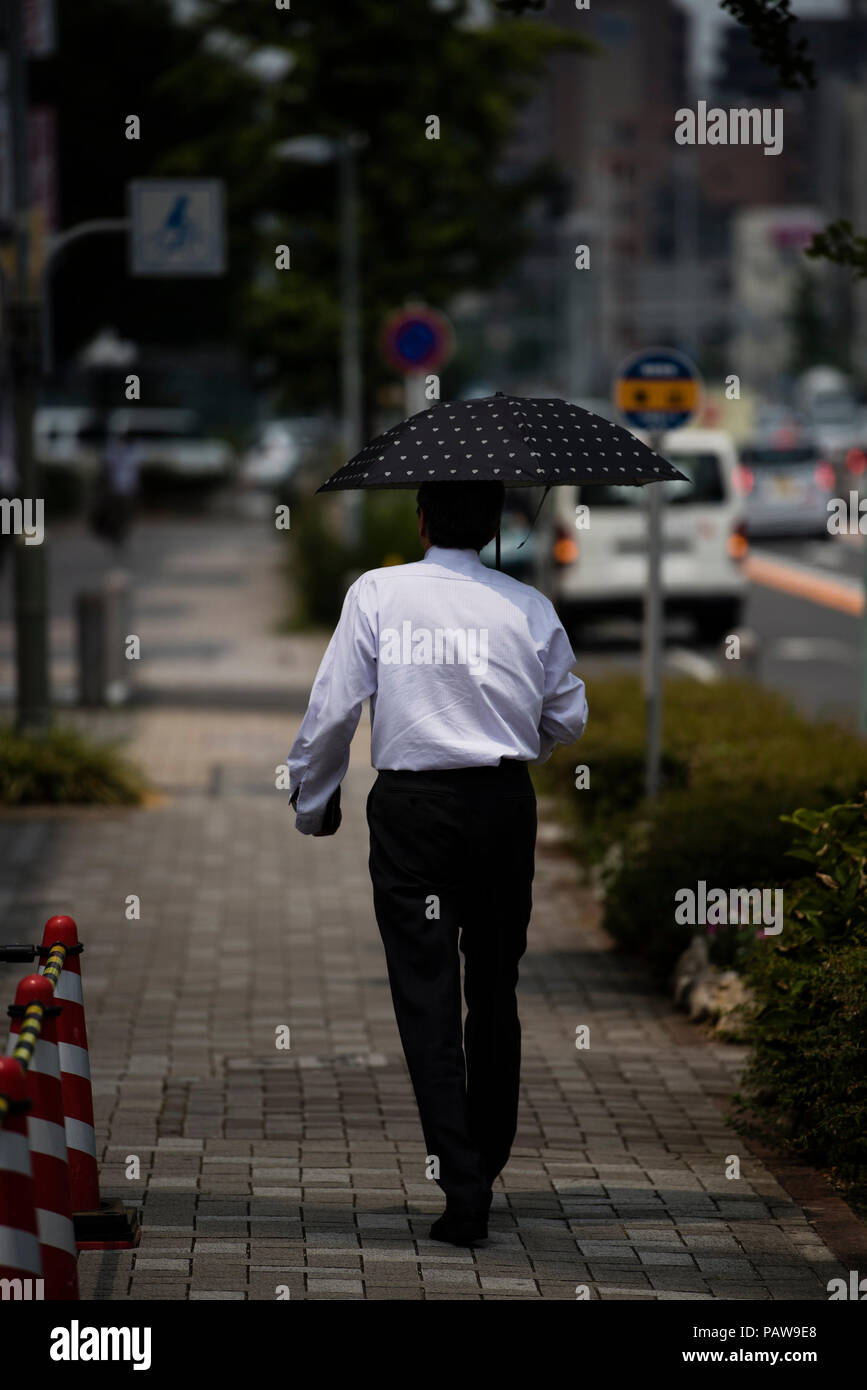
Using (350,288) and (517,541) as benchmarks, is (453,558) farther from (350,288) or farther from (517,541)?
(350,288)

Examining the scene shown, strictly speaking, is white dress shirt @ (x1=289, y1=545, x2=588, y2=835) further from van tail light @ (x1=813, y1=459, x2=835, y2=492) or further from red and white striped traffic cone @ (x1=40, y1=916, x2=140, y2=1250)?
van tail light @ (x1=813, y1=459, x2=835, y2=492)

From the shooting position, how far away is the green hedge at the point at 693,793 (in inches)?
317

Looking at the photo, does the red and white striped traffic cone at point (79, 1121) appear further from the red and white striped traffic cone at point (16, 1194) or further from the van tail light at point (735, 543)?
the van tail light at point (735, 543)

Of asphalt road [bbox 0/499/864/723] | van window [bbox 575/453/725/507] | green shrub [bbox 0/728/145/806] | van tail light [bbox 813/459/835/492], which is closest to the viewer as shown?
green shrub [bbox 0/728/145/806]

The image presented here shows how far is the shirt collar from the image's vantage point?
16.1ft

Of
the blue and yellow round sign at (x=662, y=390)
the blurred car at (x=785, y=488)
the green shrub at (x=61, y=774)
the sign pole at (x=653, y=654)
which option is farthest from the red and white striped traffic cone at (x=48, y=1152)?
the blurred car at (x=785, y=488)

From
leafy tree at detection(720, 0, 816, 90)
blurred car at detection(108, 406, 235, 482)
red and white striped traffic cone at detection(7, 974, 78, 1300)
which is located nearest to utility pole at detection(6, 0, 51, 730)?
leafy tree at detection(720, 0, 816, 90)

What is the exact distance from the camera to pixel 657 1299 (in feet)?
15.1

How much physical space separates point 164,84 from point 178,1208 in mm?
24676

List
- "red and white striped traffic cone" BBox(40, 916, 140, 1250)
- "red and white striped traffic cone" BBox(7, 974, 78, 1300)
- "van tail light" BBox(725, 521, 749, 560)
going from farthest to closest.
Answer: "van tail light" BBox(725, 521, 749, 560) → "red and white striped traffic cone" BBox(40, 916, 140, 1250) → "red and white striped traffic cone" BBox(7, 974, 78, 1300)

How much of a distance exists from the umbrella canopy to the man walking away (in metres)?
0.07

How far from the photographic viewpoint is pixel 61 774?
40.9ft
